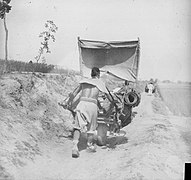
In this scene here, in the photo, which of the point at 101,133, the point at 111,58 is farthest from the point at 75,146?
the point at 111,58

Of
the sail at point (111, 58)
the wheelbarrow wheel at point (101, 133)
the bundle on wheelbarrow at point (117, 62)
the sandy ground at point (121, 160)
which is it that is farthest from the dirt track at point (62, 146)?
the sail at point (111, 58)

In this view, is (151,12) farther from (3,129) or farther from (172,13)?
(3,129)

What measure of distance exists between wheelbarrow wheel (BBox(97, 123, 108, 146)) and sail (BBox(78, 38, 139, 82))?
849mm

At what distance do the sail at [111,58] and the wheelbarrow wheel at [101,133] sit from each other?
0.85 m

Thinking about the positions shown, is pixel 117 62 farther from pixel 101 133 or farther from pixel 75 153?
pixel 75 153

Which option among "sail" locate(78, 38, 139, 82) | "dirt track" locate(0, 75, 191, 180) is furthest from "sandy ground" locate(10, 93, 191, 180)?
"sail" locate(78, 38, 139, 82)

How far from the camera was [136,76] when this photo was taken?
15.8ft

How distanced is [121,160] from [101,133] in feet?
2.18

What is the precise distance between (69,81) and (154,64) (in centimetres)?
305

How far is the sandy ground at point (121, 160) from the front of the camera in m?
3.37

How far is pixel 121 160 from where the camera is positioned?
12.3 feet

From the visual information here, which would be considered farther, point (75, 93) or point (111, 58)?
point (111, 58)

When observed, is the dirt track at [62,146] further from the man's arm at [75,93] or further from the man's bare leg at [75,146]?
the man's arm at [75,93]

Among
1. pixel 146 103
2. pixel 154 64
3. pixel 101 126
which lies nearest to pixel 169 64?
pixel 154 64
